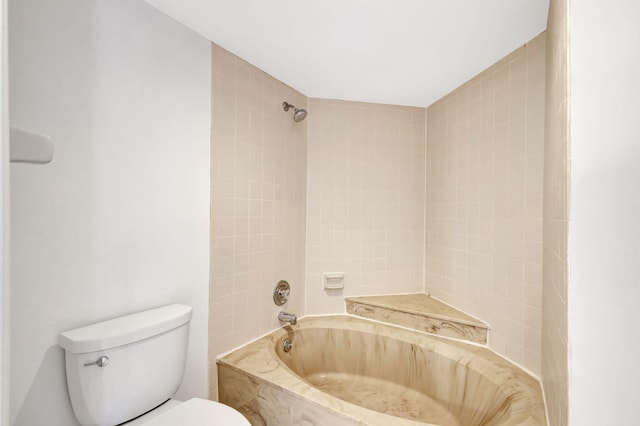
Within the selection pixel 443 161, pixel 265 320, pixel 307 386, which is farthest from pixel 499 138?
pixel 265 320

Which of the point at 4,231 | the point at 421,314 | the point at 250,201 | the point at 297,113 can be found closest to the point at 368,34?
the point at 297,113

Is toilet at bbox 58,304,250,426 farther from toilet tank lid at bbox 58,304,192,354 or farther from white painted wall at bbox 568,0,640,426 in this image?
white painted wall at bbox 568,0,640,426

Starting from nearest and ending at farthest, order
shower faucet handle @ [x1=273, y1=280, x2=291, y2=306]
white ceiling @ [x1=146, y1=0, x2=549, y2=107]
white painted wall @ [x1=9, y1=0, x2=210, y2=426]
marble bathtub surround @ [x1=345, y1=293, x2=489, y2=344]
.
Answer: white painted wall @ [x1=9, y1=0, x2=210, y2=426] → white ceiling @ [x1=146, y1=0, x2=549, y2=107] → marble bathtub surround @ [x1=345, y1=293, x2=489, y2=344] → shower faucet handle @ [x1=273, y1=280, x2=291, y2=306]

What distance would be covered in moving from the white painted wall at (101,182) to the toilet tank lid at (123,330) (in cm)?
5

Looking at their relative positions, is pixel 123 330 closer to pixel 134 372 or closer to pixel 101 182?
pixel 134 372

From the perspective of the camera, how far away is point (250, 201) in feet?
6.29

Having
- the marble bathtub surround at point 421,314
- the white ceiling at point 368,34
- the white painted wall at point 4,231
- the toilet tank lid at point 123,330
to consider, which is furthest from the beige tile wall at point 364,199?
the white painted wall at point 4,231

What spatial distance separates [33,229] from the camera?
1039mm

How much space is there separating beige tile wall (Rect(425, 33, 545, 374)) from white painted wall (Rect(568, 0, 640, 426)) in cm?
82

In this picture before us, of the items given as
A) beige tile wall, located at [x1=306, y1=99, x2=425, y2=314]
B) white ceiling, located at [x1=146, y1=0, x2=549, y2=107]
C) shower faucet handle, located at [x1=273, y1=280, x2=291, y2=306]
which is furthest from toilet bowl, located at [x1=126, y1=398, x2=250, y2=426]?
white ceiling, located at [x1=146, y1=0, x2=549, y2=107]

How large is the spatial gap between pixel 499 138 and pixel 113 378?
85.4 inches

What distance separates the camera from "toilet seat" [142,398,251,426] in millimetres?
1159

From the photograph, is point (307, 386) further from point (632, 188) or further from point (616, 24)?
point (616, 24)

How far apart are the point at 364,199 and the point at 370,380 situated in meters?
1.31
